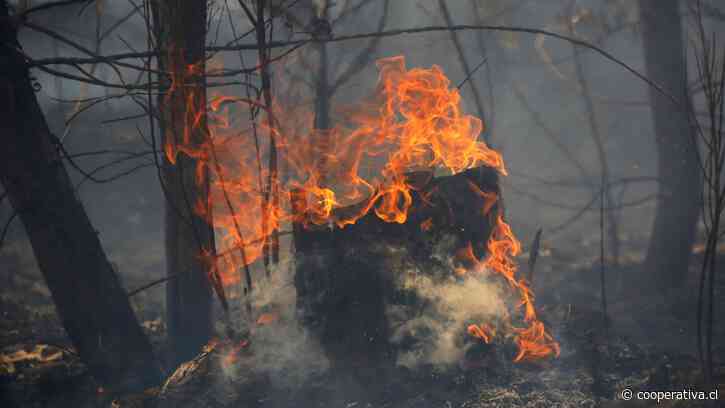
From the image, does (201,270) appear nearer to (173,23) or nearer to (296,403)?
(296,403)

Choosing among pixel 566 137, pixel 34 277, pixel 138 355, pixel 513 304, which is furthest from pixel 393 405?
pixel 566 137

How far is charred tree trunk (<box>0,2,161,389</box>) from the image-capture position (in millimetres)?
4070

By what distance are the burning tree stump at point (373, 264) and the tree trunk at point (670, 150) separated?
19.5 ft

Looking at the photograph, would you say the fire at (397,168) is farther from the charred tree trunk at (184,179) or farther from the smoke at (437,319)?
the smoke at (437,319)

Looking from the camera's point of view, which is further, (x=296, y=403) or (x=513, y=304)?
(x=513, y=304)

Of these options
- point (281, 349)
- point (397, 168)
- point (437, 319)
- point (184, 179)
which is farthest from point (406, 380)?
point (184, 179)

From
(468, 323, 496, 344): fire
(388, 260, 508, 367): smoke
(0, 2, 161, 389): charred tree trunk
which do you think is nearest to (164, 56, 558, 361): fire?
(468, 323, 496, 344): fire

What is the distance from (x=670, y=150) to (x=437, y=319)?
6699 mm

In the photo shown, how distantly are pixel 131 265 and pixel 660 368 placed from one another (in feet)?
41.2

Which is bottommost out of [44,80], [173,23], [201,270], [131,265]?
[131,265]

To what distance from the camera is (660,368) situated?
4258mm

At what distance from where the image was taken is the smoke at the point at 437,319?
454 cm

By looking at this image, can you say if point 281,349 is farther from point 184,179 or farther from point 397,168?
point 397,168

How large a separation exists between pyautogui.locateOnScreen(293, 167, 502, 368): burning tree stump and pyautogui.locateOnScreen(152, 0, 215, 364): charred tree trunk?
125 centimetres
